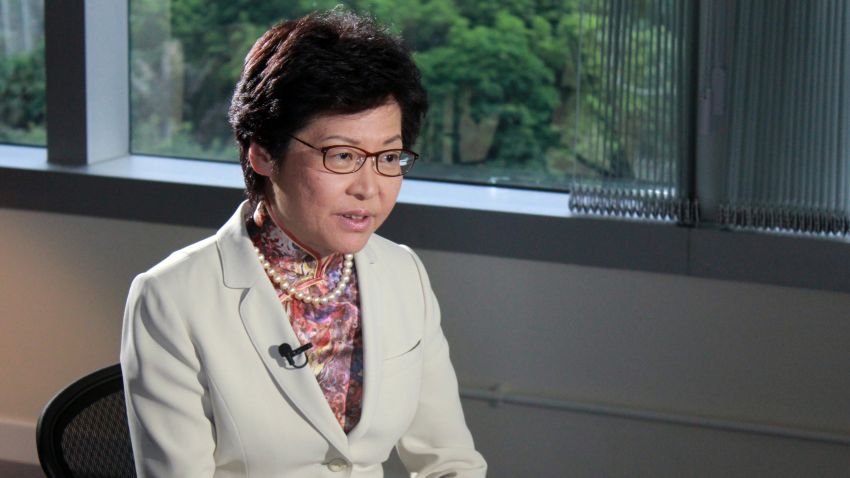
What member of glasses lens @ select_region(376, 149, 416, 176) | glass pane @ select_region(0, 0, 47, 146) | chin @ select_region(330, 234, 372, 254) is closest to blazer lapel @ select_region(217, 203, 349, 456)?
chin @ select_region(330, 234, 372, 254)

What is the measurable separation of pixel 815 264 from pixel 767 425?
0.42m

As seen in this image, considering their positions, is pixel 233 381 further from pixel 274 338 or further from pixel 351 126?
pixel 351 126

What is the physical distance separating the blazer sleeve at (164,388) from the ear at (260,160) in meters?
0.20

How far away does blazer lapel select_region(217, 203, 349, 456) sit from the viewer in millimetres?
1562

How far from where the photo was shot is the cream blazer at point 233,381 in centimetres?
153

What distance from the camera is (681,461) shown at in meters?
2.93

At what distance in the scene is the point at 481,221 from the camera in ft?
9.71

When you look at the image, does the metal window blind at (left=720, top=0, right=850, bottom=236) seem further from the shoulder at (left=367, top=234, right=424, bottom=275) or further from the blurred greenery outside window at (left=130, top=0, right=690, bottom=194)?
the shoulder at (left=367, top=234, right=424, bottom=275)

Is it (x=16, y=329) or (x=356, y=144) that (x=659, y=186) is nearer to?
(x=356, y=144)

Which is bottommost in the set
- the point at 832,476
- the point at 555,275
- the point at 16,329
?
the point at 832,476

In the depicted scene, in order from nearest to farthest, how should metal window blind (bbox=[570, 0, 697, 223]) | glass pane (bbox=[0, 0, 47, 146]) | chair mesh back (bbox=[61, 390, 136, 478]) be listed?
chair mesh back (bbox=[61, 390, 136, 478]) < metal window blind (bbox=[570, 0, 697, 223]) < glass pane (bbox=[0, 0, 47, 146])

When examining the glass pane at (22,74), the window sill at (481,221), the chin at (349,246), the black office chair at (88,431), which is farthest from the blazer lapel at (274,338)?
the glass pane at (22,74)

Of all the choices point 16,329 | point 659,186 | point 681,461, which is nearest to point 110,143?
point 16,329

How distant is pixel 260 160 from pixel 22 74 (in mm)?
2275
